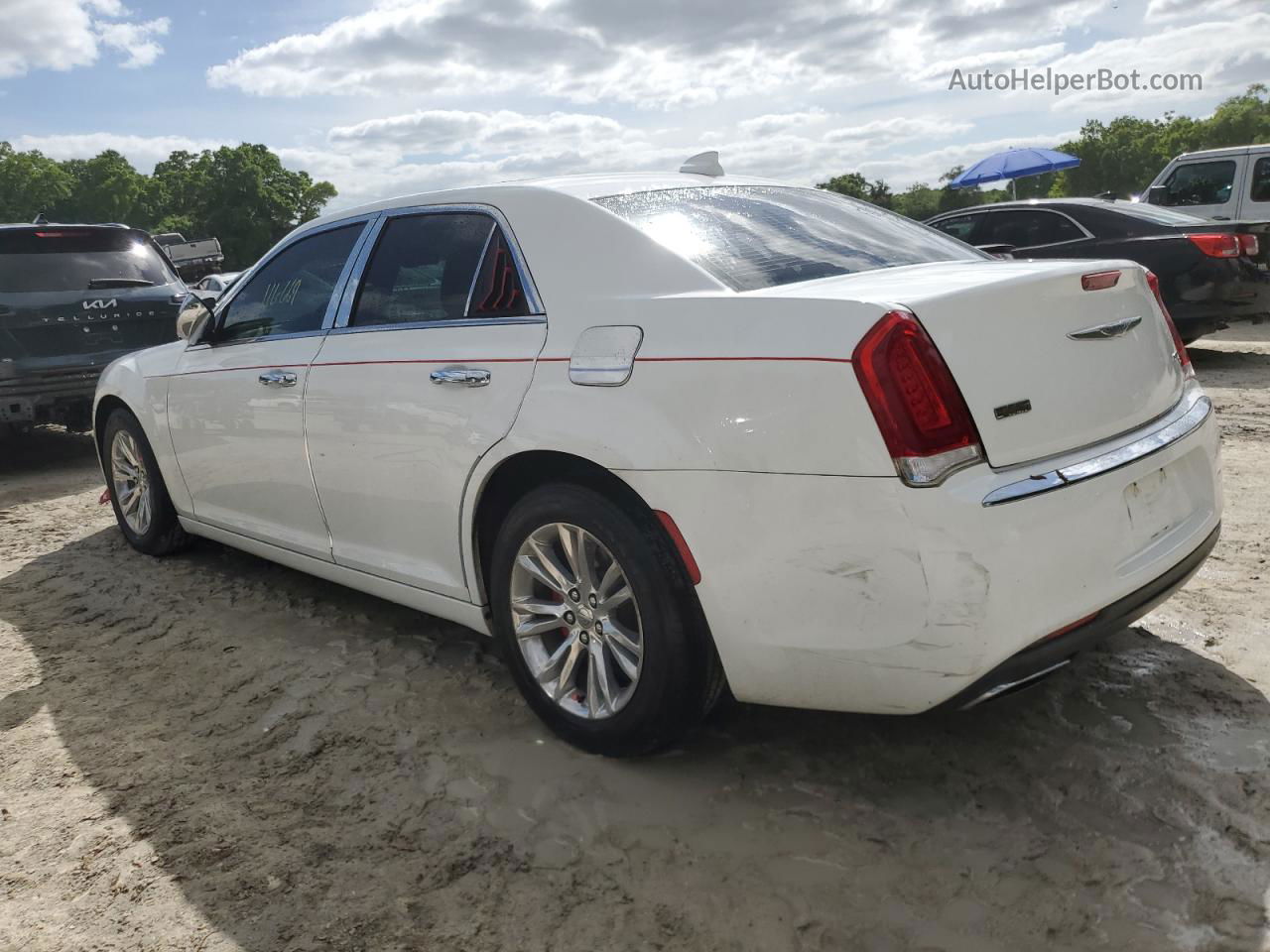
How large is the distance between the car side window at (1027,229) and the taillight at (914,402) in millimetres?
7866

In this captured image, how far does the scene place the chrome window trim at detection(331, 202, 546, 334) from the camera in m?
2.97

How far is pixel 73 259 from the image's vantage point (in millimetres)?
8047

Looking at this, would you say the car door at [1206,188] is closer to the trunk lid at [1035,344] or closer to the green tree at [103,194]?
the trunk lid at [1035,344]

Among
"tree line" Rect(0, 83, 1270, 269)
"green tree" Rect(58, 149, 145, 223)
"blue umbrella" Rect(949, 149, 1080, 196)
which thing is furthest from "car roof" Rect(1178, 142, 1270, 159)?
"green tree" Rect(58, 149, 145, 223)

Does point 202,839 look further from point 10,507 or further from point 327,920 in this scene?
point 10,507

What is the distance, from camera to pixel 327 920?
2336 millimetres

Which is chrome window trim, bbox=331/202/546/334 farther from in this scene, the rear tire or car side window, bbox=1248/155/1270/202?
car side window, bbox=1248/155/1270/202

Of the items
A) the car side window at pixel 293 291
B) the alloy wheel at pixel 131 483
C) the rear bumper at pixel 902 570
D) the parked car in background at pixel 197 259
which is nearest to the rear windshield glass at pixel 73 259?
the alloy wheel at pixel 131 483

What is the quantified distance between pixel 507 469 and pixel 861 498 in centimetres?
115

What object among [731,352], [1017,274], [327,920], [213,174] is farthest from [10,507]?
[213,174]

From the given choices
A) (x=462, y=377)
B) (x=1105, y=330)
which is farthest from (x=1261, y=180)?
(x=462, y=377)

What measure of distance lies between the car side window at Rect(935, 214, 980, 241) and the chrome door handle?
783 cm

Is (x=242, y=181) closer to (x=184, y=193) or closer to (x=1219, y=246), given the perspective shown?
(x=184, y=193)

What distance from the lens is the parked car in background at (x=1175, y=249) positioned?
27.3ft
